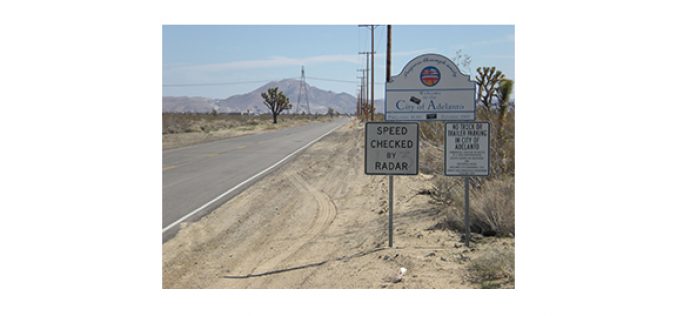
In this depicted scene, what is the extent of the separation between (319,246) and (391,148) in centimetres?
187

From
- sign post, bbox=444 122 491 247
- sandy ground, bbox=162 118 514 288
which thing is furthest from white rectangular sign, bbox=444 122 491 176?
sandy ground, bbox=162 118 514 288

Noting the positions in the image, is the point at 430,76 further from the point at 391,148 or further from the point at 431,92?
the point at 391,148

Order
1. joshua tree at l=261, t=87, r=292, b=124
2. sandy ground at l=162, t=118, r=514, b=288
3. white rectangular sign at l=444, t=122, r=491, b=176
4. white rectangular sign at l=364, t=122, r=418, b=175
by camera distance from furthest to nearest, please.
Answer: joshua tree at l=261, t=87, r=292, b=124
white rectangular sign at l=444, t=122, r=491, b=176
white rectangular sign at l=364, t=122, r=418, b=175
sandy ground at l=162, t=118, r=514, b=288

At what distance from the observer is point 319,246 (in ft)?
29.4

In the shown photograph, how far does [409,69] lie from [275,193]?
6.77 metres

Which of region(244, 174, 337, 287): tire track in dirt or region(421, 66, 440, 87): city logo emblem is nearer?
region(244, 174, 337, 287): tire track in dirt

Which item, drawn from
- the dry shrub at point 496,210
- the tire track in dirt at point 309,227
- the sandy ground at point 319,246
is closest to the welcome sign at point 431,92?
the dry shrub at point 496,210

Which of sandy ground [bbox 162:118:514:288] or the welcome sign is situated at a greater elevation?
the welcome sign

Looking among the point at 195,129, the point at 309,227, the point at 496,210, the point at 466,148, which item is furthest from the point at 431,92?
the point at 195,129

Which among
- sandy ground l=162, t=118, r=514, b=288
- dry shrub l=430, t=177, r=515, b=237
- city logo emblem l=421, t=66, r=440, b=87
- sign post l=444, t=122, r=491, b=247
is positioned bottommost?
sandy ground l=162, t=118, r=514, b=288

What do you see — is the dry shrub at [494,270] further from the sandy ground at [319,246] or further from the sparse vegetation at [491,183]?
the sparse vegetation at [491,183]

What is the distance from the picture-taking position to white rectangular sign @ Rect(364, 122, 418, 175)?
8109mm

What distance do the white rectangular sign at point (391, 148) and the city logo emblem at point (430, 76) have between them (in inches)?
22.6

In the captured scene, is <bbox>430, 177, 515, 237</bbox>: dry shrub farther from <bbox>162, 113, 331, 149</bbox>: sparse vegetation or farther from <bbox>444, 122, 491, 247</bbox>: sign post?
<bbox>162, 113, 331, 149</bbox>: sparse vegetation
